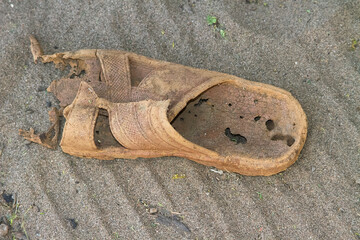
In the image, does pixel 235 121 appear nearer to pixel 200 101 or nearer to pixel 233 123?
pixel 233 123

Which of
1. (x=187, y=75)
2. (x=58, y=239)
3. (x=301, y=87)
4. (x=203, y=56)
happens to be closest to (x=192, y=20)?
(x=203, y=56)

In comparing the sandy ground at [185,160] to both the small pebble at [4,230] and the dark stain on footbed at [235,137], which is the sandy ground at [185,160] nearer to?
the small pebble at [4,230]

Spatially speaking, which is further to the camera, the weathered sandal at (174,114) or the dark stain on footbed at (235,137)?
the dark stain on footbed at (235,137)

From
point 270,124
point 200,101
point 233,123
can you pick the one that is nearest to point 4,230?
point 200,101

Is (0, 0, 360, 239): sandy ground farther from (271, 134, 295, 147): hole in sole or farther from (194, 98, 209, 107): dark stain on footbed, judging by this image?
(194, 98, 209, 107): dark stain on footbed

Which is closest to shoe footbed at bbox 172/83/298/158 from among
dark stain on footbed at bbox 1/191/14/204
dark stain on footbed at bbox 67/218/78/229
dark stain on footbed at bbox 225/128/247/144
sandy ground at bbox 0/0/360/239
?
dark stain on footbed at bbox 225/128/247/144

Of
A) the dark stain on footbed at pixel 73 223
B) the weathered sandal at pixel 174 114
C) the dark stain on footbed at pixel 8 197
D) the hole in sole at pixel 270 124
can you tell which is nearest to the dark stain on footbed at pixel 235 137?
the weathered sandal at pixel 174 114
